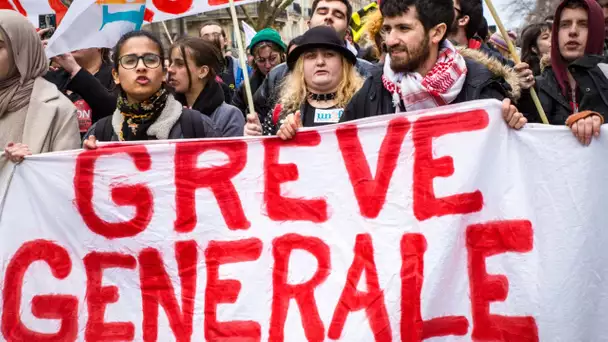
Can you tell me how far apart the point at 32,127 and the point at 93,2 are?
2.45ft

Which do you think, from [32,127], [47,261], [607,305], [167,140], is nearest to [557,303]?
[607,305]

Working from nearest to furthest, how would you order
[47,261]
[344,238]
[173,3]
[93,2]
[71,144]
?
[344,238]
[47,261]
[71,144]
[93,2]
[173,3]

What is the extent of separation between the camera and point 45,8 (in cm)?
479

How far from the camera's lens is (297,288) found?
336cm

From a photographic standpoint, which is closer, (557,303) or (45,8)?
(557,303)

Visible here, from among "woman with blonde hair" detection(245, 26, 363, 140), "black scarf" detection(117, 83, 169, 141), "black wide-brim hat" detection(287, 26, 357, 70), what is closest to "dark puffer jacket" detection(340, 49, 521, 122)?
"woman with blonde hair" detection(245, 26, 363, 140)

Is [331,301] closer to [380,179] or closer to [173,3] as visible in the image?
[380,179]

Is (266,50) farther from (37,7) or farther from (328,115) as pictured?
(328,115)

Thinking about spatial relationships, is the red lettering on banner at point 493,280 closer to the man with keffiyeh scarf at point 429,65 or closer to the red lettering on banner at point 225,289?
the man with keffiyeh scarf at point 429,65

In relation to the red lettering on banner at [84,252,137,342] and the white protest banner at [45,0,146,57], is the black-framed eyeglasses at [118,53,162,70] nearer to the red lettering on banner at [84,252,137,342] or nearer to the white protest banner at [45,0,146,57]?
the white protest banner at [45,0,146,57]

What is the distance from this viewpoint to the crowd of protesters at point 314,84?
3.41 m

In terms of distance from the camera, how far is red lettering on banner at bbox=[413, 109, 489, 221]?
10.7ft

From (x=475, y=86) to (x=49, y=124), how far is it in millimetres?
1902

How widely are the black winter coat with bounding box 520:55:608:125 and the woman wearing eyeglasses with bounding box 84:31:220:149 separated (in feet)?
5.17
